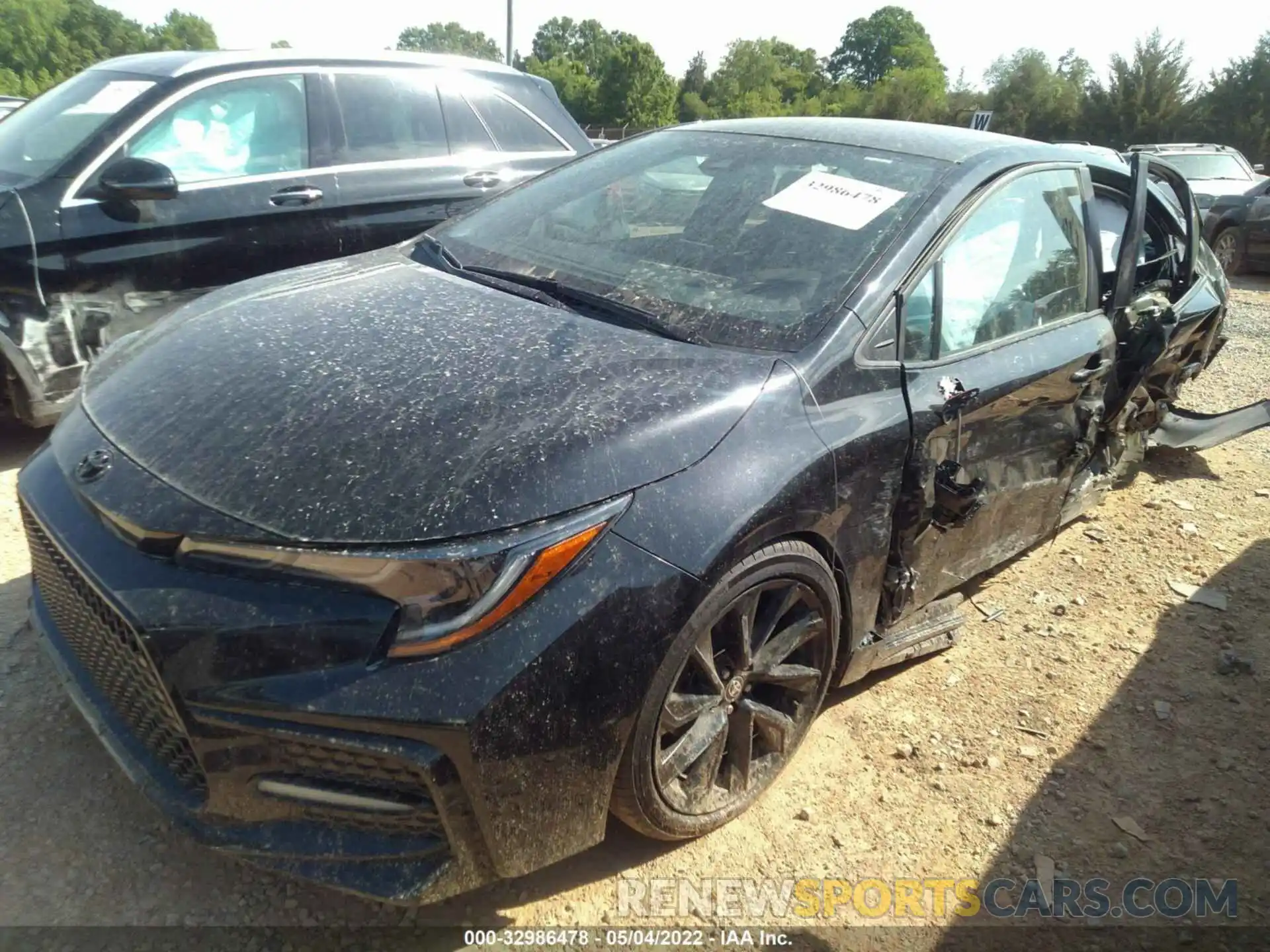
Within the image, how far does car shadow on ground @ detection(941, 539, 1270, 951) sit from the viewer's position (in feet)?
7.73

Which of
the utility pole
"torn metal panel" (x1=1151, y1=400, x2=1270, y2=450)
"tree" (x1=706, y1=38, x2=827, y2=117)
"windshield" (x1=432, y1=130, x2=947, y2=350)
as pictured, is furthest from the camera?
"tree" (x1=706, y1=38, x2=827, y2=117)

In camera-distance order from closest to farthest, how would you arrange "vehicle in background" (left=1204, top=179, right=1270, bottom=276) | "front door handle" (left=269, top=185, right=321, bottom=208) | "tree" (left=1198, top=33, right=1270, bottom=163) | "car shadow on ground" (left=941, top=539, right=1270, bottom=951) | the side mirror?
1. "car shadow on ground" (left=941, top=539, right=1270, bottom=951)
2. the side mirror
3. "front door handle" (left=269, top=185, right=321, bottom=208)
4. "vehicle in background" (left=1204, top=179, right=1270, bottom=276)
5. "tree" (left=1198, top=33, right=1270, bottom=163)

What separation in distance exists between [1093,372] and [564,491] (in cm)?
225

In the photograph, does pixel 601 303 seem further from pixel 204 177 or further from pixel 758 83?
pixel 758 83

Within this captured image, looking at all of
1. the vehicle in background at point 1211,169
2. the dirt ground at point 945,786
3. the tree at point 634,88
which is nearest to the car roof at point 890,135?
the dirt ground at point 945,786

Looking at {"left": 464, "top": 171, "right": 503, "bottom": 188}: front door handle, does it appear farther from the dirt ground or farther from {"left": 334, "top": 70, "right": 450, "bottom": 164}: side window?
the dirt ground

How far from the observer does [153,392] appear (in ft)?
7.15

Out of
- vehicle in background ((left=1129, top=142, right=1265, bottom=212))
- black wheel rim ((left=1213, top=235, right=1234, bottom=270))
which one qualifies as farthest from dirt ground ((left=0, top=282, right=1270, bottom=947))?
vehicle in background ((left=1129, top=142, right=1265, bottom=212))

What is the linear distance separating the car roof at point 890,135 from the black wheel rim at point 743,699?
61.8 inches

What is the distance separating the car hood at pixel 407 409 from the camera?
179 centimetres

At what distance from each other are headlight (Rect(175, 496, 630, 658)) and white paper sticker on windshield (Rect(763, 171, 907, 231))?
1.49 meters

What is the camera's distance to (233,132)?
13.9 feet

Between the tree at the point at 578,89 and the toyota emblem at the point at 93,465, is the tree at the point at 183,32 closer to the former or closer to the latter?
the tree at the point at 578,89

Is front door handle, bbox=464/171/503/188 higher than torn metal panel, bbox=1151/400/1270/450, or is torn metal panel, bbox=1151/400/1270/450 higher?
front door handle, bbox=464/171/503/188
